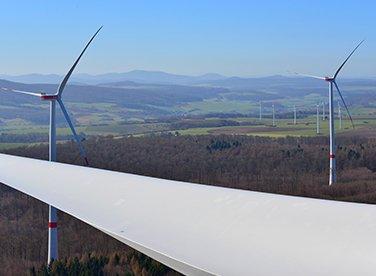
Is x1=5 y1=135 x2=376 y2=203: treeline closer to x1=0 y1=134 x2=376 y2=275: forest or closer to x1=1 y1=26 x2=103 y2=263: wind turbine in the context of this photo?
x1=0 y1=134 x2=376 y2=275: forest

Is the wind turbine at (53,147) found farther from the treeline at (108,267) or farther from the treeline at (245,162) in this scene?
the treeline at (245,162)

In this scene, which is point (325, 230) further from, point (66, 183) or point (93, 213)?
point (66, 183)

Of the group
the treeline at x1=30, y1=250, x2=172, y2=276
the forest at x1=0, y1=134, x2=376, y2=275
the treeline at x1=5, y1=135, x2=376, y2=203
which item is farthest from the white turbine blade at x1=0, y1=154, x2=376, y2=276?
the treeline at x1=5, y1=135, x2=376, y2=203

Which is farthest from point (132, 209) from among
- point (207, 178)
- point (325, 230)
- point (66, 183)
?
point (207, 178)

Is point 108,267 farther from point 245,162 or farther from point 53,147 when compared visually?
point 245,162

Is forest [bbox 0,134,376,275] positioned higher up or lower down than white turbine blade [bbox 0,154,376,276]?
lower down

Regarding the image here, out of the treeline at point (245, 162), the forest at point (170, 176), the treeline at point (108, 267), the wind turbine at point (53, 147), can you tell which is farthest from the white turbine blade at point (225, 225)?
the treeline at point (245, 162)
